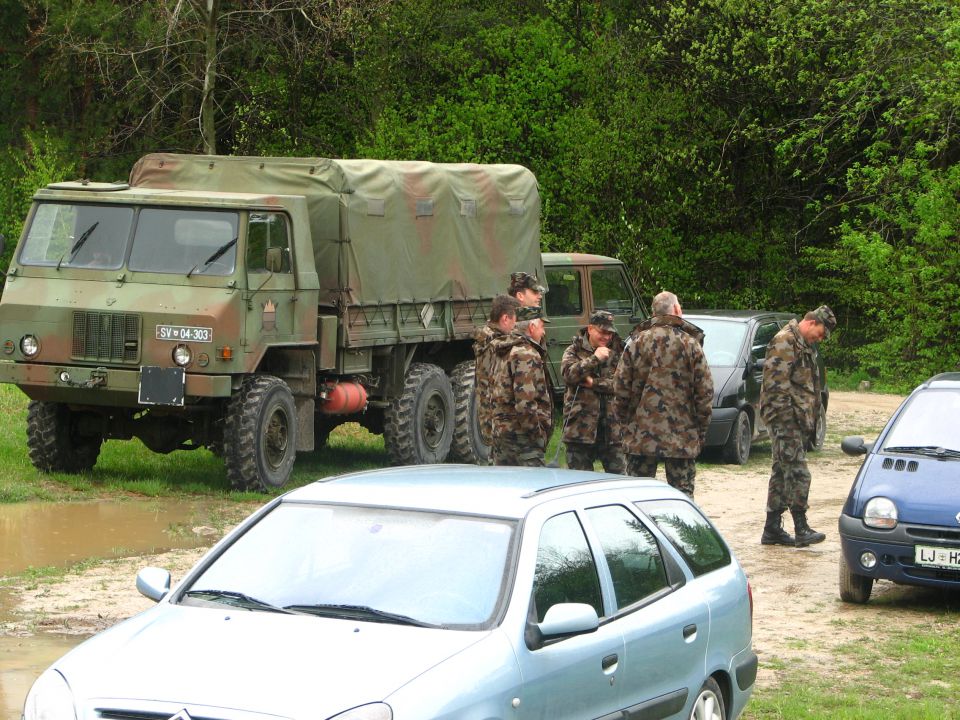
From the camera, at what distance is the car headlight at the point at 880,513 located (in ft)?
31.0

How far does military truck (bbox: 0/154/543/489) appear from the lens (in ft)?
42.8

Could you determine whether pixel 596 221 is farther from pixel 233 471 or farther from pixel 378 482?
pixel 378 482

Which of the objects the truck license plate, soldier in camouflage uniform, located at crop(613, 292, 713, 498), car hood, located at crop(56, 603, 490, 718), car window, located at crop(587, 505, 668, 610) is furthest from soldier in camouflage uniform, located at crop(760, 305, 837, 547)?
car hood, located at crop(56, 603, 490, 718)

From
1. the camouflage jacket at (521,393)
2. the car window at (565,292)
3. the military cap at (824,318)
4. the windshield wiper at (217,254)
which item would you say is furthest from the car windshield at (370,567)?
the car window at (565,292)

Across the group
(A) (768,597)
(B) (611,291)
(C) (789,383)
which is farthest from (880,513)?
(B) (611,291)

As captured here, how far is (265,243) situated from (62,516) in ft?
9.72

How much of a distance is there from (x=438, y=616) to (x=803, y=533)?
738cm

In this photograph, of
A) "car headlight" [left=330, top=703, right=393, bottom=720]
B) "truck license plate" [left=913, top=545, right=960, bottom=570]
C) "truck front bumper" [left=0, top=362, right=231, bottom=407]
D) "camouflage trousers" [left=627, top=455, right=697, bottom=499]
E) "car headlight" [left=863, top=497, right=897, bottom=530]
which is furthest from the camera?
"truck front bumper" [left=0, top=362, right=231, bottom=407]

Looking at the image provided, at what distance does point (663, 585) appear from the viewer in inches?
229

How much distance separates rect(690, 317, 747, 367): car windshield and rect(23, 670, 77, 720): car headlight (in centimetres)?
1282

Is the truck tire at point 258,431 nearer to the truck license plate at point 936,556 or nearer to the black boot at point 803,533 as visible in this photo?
the black boot at point 803,533

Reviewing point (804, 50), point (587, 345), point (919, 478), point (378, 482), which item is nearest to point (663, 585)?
point (378, 482)

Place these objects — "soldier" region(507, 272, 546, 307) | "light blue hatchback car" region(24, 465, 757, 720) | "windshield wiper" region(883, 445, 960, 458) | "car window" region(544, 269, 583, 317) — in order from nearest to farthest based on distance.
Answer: "light blue hatchback car" region(24, 465, 757, 720)
"windshield wiper" region(883, 445, 960, 458)
"soldier" region(507, 272, 546, 307)
"car window" region(544, 269, 583, 317)

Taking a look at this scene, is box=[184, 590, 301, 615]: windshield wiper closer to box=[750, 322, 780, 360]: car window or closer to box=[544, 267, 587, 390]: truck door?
box=[750, 322, 780, 360]: car window
